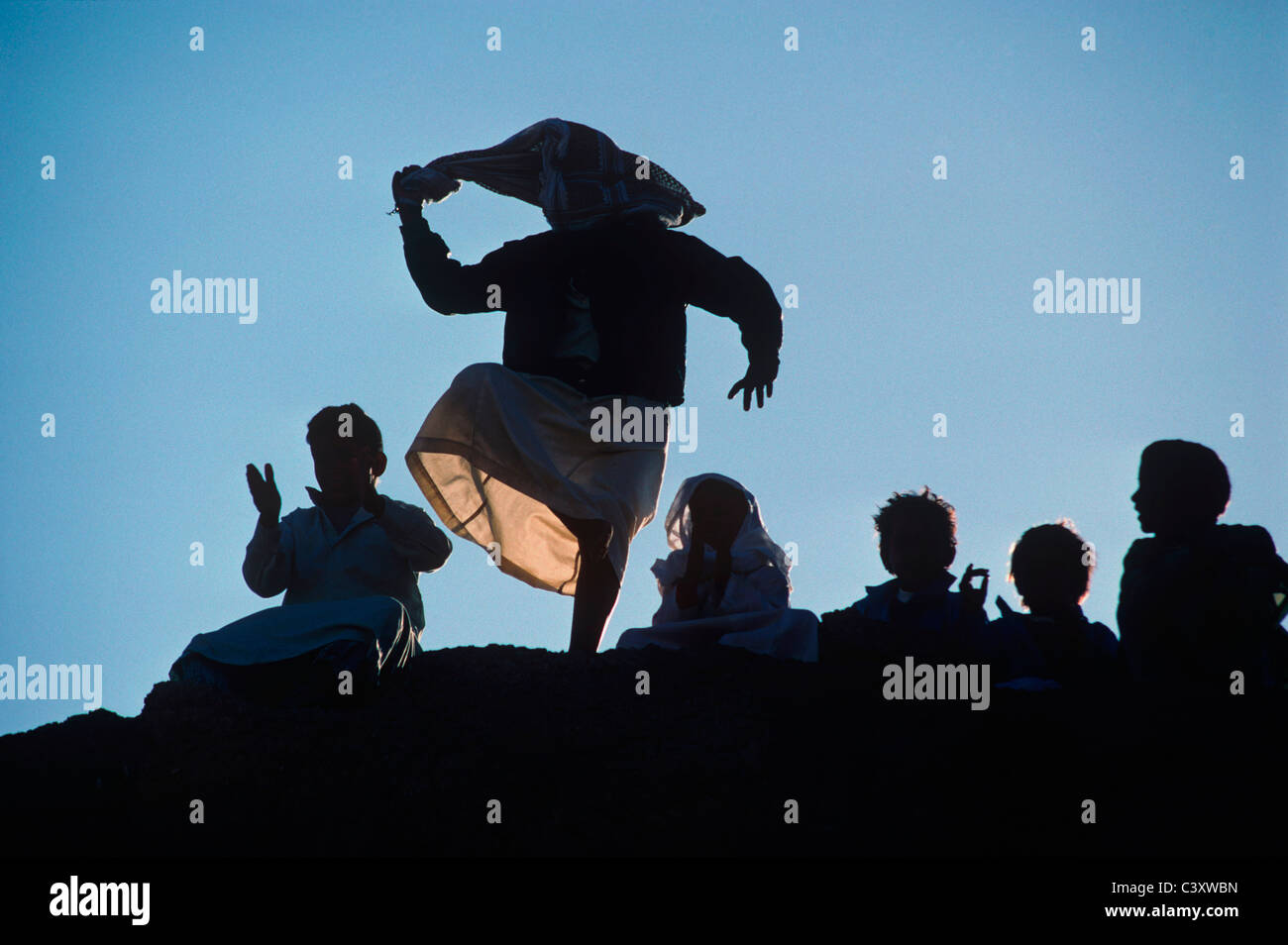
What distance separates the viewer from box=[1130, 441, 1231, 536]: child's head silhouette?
18.5ft

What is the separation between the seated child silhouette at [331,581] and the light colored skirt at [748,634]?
102cm

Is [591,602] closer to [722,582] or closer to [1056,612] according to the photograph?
[722,582]

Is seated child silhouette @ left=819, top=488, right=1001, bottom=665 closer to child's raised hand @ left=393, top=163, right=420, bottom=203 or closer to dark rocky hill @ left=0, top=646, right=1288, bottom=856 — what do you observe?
dark rocky hill @ left=0, top=646, right=1288, bottom=856

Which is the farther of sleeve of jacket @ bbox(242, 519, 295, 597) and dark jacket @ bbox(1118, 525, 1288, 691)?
sleeve of jacket @ bbox(242, 519, 295, 597)

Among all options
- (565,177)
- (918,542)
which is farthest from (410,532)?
(918,542)

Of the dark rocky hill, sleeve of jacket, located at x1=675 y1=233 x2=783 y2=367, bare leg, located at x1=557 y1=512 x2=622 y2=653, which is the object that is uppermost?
sleeve of jacket, located at x1=675 y1=233 x2=783 y2=367

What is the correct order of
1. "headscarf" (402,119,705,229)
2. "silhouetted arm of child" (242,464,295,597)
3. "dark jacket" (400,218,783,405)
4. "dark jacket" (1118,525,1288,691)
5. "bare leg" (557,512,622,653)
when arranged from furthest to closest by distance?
"headscarf" (402,119,705,229), "dark jacket" (400,218,783,405), "bare leg" (557,512,622,653), "silhouetted arm of child" (242,464,295,597), "dark jacket" (1118,525,1288,691)

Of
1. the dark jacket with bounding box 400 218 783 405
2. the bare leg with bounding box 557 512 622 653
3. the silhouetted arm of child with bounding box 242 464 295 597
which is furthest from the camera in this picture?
the dark jacket with bounding box 400 218 783 405

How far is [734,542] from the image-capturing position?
688 centimetres

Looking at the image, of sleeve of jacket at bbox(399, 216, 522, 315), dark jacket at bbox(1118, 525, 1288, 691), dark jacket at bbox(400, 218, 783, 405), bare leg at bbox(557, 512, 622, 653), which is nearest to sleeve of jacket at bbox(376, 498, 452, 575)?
bare leg at bbox(557, 512, 622, 653)

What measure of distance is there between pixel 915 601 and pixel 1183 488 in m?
1.37

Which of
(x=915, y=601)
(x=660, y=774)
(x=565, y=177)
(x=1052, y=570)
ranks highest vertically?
(x=565, y=177)

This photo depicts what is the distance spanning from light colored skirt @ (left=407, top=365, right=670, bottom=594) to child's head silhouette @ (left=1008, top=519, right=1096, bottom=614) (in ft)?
5.63

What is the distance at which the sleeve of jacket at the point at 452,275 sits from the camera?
22.5 ft
